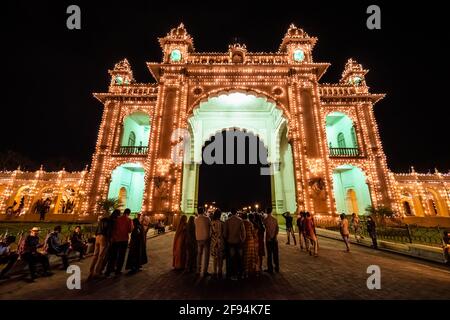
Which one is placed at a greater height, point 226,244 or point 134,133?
point 134,133

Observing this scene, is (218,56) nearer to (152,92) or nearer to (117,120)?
(152,92)

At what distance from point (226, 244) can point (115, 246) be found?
9.27ft

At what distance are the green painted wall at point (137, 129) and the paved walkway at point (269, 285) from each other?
17.3 meters

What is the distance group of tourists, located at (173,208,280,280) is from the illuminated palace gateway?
1056cm

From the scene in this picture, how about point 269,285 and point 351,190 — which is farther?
point 351,190

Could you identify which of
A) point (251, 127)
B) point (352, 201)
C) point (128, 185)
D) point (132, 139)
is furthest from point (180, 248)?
point (352, 201)

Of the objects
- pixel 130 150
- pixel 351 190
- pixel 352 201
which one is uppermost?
pixel 130 150

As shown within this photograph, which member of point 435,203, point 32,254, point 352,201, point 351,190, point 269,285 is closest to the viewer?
point 269,285

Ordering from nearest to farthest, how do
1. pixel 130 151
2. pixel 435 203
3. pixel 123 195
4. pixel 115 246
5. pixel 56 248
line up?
pixel 115 246, pixel 56 248, pixel 130 151, pixel 123 195, pixel 435 203

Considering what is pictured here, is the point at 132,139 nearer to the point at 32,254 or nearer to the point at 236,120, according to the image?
the point at 236,120

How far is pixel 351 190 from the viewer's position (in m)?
21.9

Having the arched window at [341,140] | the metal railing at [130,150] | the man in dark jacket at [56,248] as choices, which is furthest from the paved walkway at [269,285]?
the arched window at [341,140]

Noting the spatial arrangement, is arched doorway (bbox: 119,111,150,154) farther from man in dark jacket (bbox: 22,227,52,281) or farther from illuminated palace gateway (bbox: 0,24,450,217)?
man in dark jacket (bbox: 22,227,52,281)
